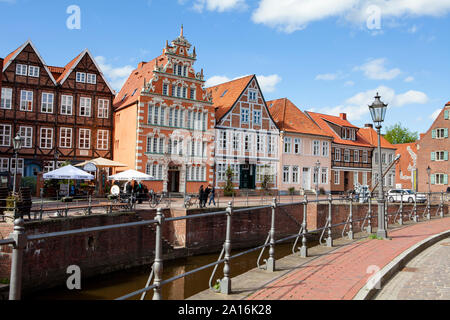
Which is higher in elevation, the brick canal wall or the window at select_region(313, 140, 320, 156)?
the window at select_region(313, 140, 320, 156)

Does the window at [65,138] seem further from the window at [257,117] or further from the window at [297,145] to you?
the window at [297,145]

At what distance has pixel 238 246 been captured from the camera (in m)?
25.5

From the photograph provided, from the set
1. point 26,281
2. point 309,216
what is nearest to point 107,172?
point 309,216

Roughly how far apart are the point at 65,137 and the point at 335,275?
102 ft

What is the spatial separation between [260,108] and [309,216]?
1541 centimetres

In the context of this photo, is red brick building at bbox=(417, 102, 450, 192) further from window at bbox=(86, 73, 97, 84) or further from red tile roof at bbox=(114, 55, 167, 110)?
window at bbox=(86, 73, 97, 84)

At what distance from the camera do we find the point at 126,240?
19562 mm

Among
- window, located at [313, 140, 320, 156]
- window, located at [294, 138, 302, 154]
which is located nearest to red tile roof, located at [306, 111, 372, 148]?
window, located at [313, 140, 320, 156]

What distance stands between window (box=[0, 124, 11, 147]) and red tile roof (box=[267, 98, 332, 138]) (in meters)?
25.4

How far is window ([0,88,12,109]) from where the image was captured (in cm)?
3122

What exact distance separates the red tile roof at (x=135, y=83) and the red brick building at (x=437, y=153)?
3454 centimetres

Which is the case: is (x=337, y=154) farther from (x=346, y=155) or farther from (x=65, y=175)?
(x=65, y=175)

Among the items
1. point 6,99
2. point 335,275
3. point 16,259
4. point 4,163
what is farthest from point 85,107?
point 16,259
